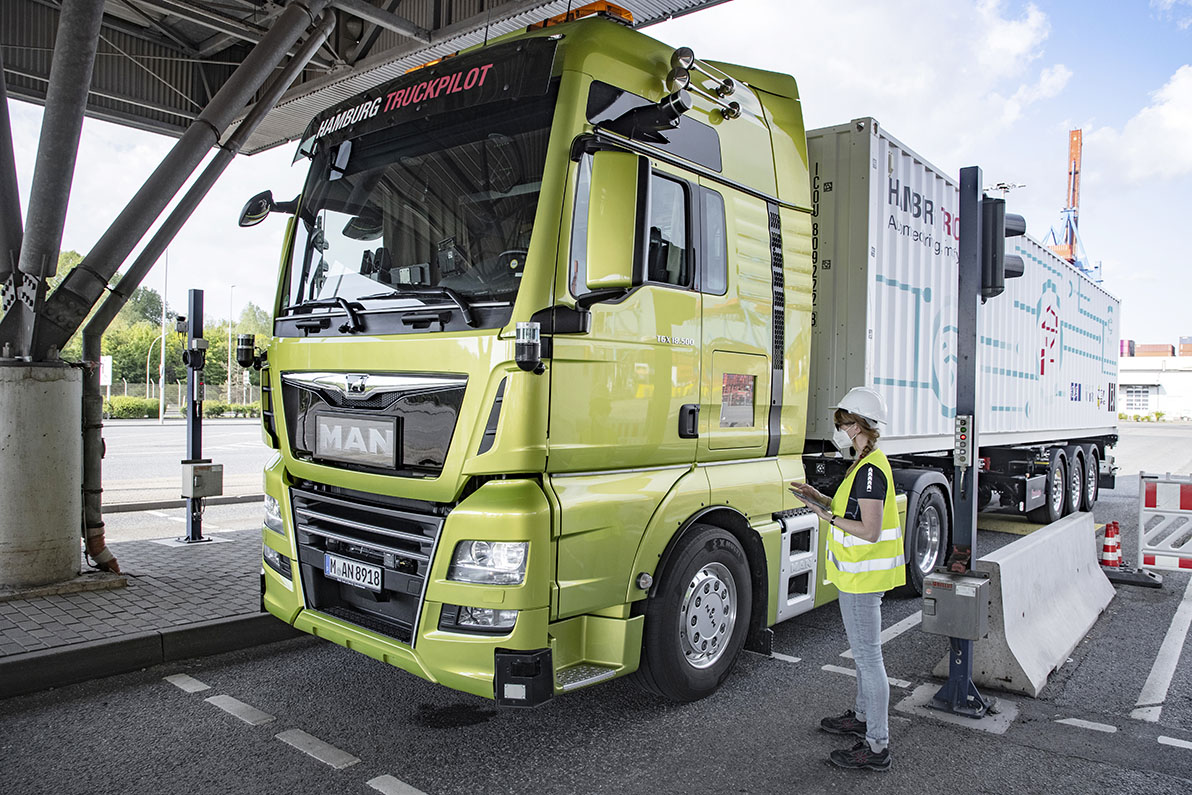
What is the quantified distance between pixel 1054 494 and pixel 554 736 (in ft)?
29.0

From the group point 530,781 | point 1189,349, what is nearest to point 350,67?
point 530,781

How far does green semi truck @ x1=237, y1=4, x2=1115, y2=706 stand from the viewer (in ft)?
11.2

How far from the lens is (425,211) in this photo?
391 cm

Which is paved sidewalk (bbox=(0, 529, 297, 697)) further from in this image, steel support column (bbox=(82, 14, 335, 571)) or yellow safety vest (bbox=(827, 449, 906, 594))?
yellow safety vest (bbox=(827, 449, 906, 594))

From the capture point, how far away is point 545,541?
3.38m

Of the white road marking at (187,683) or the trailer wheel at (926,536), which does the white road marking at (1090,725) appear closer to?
the trailer wheel at (926,536)

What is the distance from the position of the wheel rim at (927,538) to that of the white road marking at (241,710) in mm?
4799

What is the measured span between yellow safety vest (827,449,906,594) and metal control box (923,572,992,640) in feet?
2.02

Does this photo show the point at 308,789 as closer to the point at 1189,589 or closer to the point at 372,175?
the point at 372,175

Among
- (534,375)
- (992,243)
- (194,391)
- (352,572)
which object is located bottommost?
(352,572)

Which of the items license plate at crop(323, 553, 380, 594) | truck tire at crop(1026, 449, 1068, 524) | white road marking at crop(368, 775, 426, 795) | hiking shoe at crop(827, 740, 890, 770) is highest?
license plate at crop(323, 553, 380, 594)

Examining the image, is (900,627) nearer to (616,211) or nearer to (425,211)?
(616,211)

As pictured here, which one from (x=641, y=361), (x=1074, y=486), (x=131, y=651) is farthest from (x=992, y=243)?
(x=1074, y=486)

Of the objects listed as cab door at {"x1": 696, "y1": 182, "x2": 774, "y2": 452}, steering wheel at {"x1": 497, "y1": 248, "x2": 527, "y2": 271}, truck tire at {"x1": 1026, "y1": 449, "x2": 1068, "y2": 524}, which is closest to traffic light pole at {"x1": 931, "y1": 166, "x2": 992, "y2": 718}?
cab door at {"x1": 696, "y1": 182, "x2": 774, "y2": 452}
